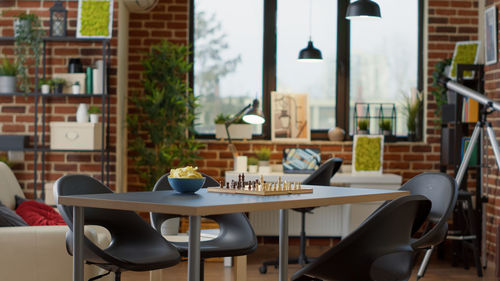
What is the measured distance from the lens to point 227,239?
3381 millimetres

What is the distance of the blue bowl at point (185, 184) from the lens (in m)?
2.80

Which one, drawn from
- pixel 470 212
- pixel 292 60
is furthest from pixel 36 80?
pixel 470 212

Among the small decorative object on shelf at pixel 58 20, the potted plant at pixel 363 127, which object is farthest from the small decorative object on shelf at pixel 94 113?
the potted plant at pixel 363 127

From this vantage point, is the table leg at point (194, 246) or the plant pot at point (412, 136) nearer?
the table leg at point (194, 246)

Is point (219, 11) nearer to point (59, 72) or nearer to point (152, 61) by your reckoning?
point (152, 61)

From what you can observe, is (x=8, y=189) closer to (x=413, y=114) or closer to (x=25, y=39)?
(x=25, y=39)

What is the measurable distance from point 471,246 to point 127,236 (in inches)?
123

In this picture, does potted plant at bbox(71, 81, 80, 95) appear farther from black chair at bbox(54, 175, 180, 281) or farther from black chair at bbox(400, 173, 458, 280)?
black chair at bbox(400, 173, 458, 280)

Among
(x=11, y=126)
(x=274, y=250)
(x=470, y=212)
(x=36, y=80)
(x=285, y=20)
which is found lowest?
(x=274, y=250)

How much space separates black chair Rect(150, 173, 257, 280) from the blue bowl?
16.2 inches

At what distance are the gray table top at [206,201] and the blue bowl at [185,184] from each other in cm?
4

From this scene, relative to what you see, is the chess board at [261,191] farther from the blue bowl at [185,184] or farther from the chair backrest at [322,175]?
the chair backrest at [322,175]

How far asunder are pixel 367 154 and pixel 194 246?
3.85 m

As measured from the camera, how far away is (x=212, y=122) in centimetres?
641
